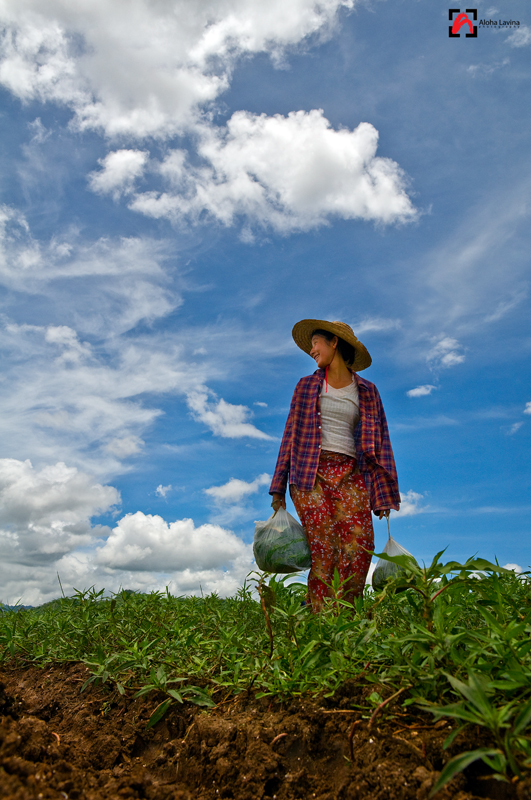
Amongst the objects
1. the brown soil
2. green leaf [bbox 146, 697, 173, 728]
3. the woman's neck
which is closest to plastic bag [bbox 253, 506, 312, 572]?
the woman's neck

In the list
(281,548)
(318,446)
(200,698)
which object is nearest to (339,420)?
(318,446)

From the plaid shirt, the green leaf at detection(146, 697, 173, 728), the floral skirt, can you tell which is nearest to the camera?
the green leaf at detection(146, 697, 173, 728)

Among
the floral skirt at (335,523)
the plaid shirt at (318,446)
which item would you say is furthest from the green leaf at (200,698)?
the plaid shirt at (318,446)

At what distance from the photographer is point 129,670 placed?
9.12ft

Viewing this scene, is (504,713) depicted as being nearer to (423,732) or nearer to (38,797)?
(423,732)

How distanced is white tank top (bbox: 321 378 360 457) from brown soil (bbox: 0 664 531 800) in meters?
2.52

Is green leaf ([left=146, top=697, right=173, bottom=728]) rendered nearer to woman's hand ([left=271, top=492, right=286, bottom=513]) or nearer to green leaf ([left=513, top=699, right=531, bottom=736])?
green leaf ([left=513, top=699, right=531, bottom=736])

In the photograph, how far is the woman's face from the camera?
4.75 metres

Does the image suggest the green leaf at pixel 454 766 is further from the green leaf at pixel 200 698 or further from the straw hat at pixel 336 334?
the straw hat at pixel 336 334

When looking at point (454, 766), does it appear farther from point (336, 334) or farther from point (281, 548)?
point (336, 334)

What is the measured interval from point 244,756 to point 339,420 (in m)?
3.01

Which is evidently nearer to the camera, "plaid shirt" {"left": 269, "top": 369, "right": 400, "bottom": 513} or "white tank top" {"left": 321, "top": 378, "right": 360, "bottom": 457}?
"plaid shirt" {"left": 269, "top": 369, "right": 400, "bottom": 513}

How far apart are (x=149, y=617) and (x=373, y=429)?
2.32 metres

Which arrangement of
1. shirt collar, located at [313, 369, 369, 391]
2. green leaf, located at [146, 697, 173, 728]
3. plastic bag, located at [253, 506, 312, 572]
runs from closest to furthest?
green leaf, located at [146, 697, 173, 728] < plastic bag, located at [253, 506, 312, 572] < shirt collar, located at [313, 369, 369, 391]
